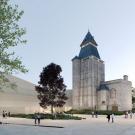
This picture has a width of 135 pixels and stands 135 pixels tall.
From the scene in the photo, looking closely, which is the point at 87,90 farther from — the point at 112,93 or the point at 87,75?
the point at 112,93

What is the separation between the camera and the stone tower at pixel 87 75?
91762mm

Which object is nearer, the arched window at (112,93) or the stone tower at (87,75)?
the arched window at (112,93)

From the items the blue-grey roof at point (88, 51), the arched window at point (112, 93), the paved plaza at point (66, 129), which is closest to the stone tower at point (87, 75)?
the blue-grey roof at point (88, 51)

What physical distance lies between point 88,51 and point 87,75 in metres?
7.40

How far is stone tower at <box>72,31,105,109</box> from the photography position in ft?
301

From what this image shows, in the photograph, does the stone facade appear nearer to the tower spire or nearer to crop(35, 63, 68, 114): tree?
the tower spire

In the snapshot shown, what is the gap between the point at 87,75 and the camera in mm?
93938

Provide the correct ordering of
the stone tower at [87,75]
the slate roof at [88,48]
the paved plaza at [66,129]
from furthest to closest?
the slate roof at [88,48], the stone tower at [87,75], the paved plaza at [66,129]

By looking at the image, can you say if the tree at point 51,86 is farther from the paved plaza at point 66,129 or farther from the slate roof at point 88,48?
the slate roof at point 88,48

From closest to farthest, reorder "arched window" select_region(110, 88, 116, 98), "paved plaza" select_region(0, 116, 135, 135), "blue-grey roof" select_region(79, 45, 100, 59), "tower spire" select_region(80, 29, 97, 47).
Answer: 1. "paved plaza" select_region(0, 116, 135, 135)
2. "arched window" select_region(110, 88, 116, 98)
3. "blue-grey roof" select_region(79, 45, 100, 59)
4. "tower spire" select_region(80, 29, 97, 47)

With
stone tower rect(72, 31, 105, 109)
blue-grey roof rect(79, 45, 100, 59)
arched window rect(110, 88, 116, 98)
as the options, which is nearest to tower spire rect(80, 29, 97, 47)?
stone tower rect(72, 31, 105, 109)

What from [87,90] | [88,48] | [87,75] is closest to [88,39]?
[88,48]

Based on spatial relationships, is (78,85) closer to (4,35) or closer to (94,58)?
(94,58)

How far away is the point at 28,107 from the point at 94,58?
78.6ft
